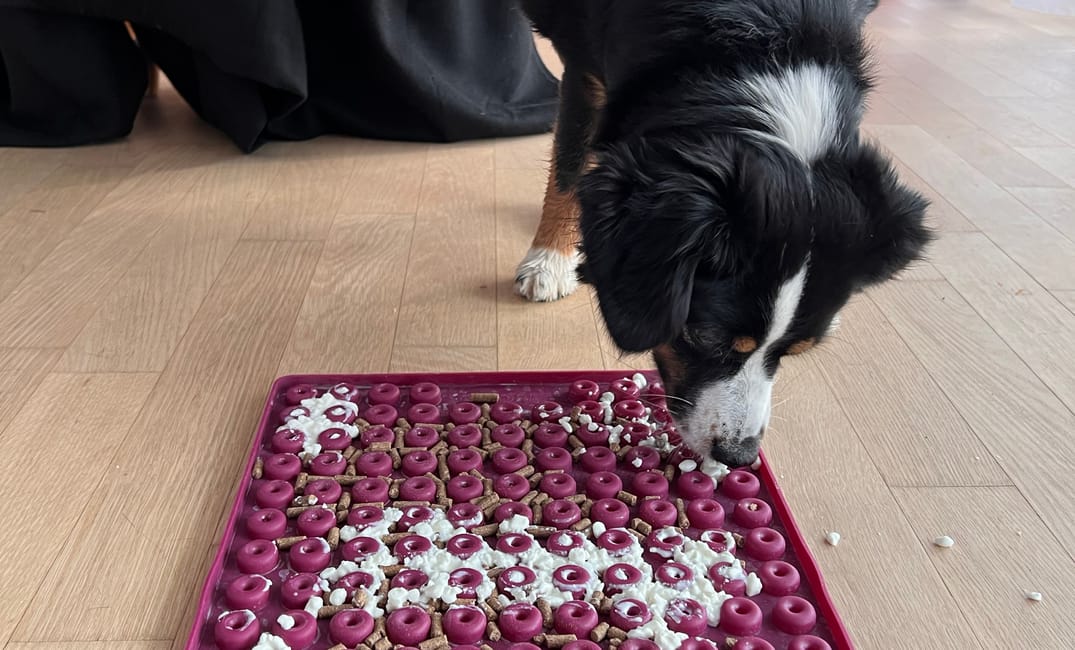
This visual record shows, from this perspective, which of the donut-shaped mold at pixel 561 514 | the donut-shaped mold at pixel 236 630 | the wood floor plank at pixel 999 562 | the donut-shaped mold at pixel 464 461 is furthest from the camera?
the donut-shaped mold at pixel 464 461

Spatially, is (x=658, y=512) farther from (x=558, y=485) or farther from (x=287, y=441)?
(x=287, y=441)

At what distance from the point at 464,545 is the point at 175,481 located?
50 cm

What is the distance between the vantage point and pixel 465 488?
1432mm

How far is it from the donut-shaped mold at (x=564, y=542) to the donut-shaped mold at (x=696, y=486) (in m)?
0.21

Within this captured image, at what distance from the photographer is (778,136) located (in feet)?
4.15

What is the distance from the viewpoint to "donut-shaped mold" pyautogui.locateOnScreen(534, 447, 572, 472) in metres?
1.50

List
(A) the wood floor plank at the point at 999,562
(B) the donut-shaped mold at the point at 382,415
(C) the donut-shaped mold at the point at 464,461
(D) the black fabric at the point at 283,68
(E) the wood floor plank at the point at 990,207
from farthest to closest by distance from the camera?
(D) the black fabric at the point at 283,68 → (E) the wood floor plank at the point at 990,207 → (B) the donut-shaped mold at the point at 382,415 → (C) the donut-shaped mold at the point at 464,461 → (A) the wood floor plank at the point at 999,562

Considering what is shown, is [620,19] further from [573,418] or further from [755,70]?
[573,418]

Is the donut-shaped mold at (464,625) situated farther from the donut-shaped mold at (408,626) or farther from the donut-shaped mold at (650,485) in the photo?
the donut-shaped mold at (650,485)

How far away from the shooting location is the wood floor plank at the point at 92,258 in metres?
1.91

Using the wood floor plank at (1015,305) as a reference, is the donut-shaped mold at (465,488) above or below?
above

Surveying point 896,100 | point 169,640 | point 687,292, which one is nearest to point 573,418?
point 687,292

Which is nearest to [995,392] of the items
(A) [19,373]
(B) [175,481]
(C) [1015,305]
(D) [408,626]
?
(C) [1015,305]

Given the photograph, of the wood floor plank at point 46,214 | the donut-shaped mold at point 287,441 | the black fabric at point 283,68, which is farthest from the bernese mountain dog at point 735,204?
the wood floor plank at point 46,214
